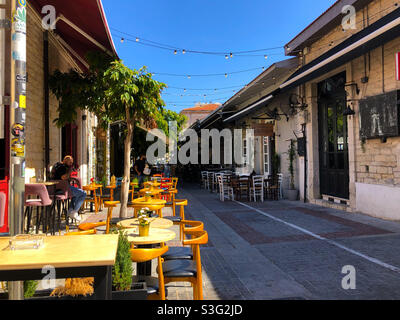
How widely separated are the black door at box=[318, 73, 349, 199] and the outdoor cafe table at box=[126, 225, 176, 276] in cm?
676

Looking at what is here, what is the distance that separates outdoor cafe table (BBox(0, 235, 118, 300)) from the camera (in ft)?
5.61

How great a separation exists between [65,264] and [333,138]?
8657mm

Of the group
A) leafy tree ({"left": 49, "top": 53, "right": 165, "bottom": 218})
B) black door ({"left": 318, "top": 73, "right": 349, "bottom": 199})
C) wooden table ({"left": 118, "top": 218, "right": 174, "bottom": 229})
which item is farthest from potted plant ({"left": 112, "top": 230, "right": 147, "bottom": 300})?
black door ({"left": 318, "top": 73, "right": 349, "bottom": 199})

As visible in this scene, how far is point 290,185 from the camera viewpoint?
417 inches

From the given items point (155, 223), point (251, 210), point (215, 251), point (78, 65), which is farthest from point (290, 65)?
point (155, 223)

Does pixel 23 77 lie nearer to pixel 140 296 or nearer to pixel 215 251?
pixel 140 296

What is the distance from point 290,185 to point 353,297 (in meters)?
7.76

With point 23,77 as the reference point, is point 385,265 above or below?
below

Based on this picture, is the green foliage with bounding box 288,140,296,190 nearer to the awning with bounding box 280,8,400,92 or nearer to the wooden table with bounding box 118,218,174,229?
the awning with bounding box 280,8,400,92

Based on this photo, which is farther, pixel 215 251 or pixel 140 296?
pixel 215 251

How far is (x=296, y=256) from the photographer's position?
440 centimetres

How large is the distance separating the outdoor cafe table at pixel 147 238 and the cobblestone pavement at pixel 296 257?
1.35ft

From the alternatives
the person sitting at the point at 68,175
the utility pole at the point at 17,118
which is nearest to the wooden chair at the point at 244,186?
the person sitting at the point at 68,175

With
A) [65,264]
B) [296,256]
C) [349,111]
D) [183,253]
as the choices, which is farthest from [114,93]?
[349,111]
